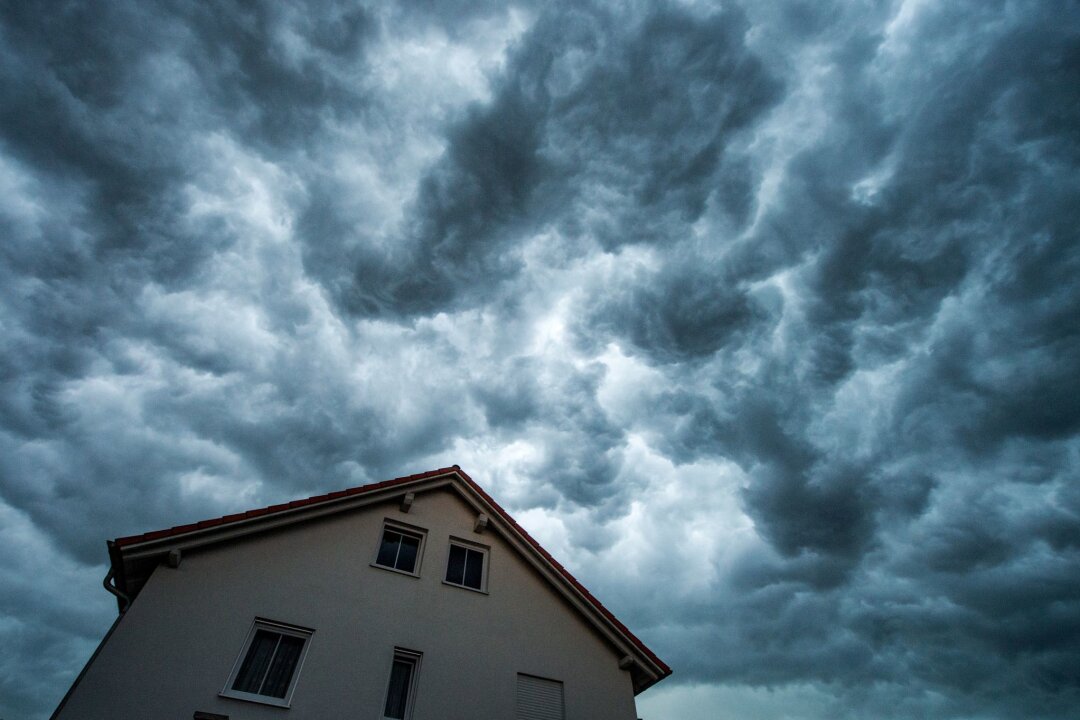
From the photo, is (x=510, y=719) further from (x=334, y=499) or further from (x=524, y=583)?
(x=334, y=499)

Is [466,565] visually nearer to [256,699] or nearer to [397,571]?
[397,571]

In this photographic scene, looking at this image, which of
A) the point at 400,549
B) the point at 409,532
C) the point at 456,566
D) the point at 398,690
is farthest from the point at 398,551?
the point at 398,690

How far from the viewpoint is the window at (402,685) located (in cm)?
1314

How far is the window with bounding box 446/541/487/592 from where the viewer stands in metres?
16.7

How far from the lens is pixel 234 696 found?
11.5 meters

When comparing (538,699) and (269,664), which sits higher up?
(538,699)

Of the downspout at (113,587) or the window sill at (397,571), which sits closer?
the downspout at (113,587)

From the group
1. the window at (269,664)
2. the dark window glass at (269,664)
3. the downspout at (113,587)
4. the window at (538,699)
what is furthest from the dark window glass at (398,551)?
the downspout at (113,587)

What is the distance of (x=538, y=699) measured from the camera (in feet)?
49.3

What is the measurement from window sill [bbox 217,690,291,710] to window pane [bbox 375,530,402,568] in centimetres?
434

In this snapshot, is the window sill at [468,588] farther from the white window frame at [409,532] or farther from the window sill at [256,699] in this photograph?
the window sill at [256,699]

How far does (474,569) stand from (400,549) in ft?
8.62

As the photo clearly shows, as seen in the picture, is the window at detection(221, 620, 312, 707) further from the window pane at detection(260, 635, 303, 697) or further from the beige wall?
the beige wall

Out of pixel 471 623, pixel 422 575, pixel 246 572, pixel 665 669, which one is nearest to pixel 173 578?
pixel 246 572
